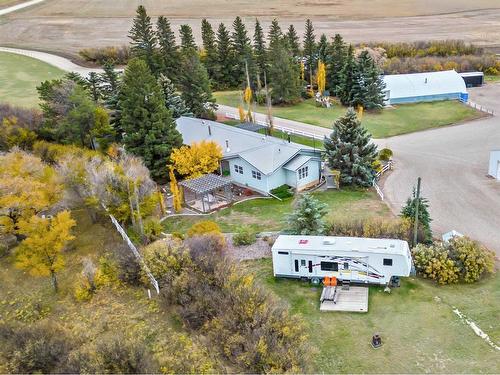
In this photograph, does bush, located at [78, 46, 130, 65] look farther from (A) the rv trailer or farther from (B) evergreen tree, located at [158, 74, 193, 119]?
(A) the rv trailer

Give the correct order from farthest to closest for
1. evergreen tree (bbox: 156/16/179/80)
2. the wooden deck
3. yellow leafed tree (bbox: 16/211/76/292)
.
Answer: evergreen tree (bbox: 156/16/179/80)
yellow leafed tree (bbox: 16/211/76/292)
the wooden deck

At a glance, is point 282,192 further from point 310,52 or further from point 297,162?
point 310,52

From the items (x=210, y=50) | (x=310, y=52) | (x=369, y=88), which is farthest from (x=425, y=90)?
(x=210, y=50)

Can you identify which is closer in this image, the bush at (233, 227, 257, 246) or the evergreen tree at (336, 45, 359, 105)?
the bush at (233, 227, 257, 246)

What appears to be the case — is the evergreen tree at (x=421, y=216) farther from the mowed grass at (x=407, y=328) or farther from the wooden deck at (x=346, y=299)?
the wooden deck at (x=346, y=299)

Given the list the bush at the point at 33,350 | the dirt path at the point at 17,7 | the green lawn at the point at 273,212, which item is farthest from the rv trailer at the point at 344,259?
the dirt path at the point at 17,7

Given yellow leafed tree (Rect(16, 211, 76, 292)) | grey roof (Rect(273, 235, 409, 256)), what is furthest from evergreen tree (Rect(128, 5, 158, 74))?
grey roof (Rect(273, 235, 409, 256))

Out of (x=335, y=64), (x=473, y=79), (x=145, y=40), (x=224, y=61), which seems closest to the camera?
(x=145, y=40)
